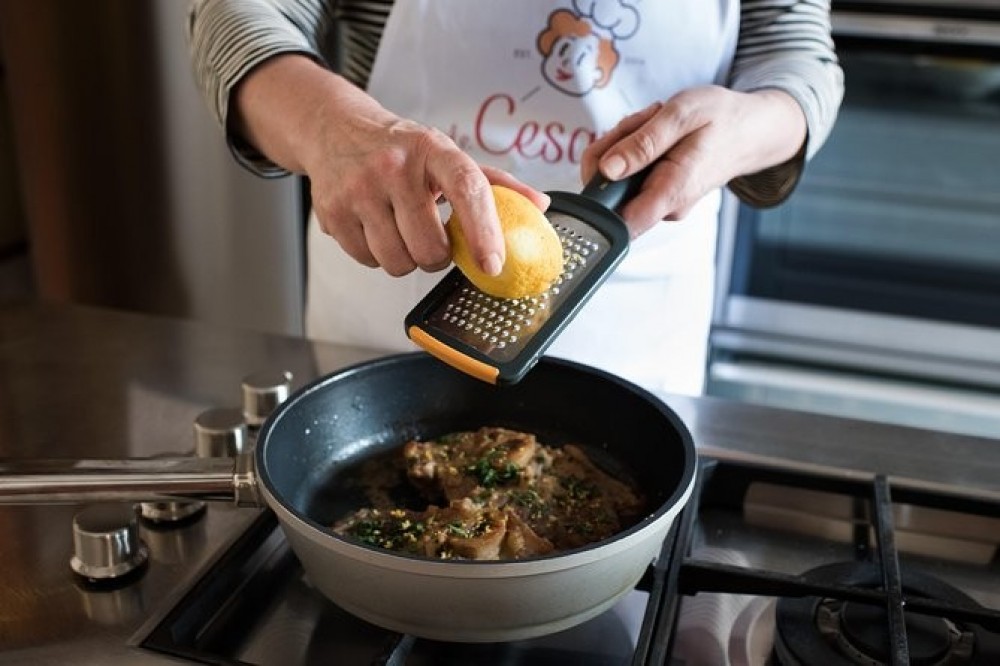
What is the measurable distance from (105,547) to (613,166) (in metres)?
0.37

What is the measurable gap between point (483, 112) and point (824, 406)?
882 mm

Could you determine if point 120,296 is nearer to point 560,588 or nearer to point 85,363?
point 85,363

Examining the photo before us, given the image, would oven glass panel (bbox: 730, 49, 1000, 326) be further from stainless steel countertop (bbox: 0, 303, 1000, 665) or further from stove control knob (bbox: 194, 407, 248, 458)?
stove control knob (bbox: 194, 407, 248, 458)

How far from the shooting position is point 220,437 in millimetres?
696

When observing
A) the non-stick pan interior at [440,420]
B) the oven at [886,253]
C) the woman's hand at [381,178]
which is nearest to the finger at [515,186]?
the woman's hand at [381,178]

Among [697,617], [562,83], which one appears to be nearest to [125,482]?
[697,617]

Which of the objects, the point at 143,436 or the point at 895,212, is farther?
the point at 895,212

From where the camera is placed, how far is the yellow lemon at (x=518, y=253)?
56 centimetres

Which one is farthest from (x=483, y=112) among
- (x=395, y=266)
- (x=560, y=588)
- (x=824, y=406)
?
(x=824, y=406)

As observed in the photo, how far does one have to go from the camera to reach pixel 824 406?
5.20 ft

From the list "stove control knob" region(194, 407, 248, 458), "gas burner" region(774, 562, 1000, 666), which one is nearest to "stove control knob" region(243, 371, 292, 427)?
"stove control knob" region(194, 407, 248, 458)

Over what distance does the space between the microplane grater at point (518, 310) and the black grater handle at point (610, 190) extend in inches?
0.8

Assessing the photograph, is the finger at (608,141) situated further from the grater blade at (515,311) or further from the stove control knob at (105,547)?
the stove control knob at (105,547)

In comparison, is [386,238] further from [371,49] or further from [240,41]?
[371,49]
